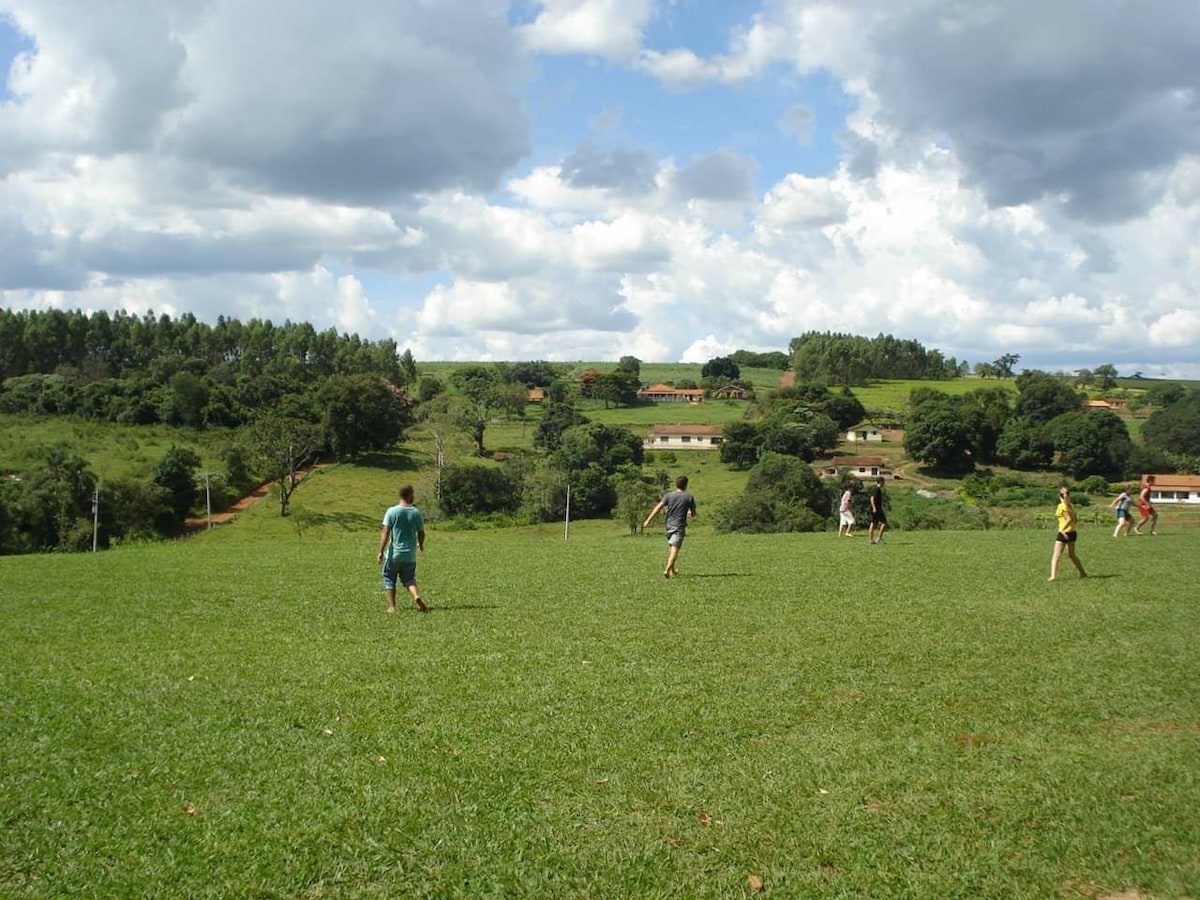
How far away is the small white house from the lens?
430ft

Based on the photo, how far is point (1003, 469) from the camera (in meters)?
108

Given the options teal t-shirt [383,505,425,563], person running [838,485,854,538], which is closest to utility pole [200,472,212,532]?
person running [838,485,854,538]

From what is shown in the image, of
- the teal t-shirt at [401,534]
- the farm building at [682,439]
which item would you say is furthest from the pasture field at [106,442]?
the teal t-shirt at [401,534]

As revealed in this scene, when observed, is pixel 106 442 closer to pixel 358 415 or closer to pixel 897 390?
pixel 358 415

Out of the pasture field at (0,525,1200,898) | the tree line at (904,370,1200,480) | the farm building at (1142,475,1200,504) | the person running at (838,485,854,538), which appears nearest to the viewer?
the pasture field at (0,525,1200,898)

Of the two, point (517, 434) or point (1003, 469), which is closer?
point (1003, 469)

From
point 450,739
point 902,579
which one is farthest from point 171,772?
point 902,579

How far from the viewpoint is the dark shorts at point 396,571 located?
16.7m

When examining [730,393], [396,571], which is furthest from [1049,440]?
[396,571]

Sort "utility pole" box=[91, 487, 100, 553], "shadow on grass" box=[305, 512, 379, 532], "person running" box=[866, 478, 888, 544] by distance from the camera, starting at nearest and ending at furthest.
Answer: "person running" box=[866, 478, 888, 544]
"utility pole" box=[91, 487, 100, 553]
"shadow on grass" box=[305, 512, 379, 532]

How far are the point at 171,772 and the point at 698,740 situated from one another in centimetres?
507

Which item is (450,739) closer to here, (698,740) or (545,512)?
(698,740)

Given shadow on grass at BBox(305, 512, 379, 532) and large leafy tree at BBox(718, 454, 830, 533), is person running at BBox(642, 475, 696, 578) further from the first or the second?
shadow on grass at BBox(305, 512, 379, 532)

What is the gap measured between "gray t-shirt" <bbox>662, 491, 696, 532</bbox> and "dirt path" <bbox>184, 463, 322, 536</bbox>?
59.0 metres
